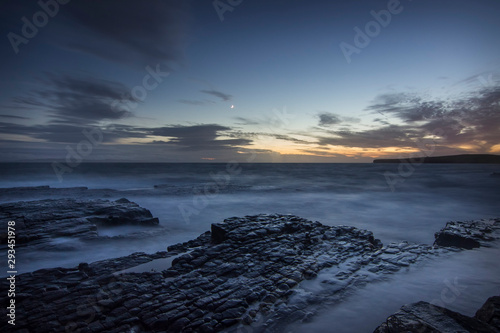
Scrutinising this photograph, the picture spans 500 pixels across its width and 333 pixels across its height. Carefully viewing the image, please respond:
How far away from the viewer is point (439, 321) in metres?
4.05

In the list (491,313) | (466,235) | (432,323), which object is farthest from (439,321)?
(466,235)

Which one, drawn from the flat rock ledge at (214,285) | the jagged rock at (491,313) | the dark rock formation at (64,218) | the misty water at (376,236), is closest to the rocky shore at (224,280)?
the flat rock ledge at (214,285)

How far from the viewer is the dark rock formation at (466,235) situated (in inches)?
349

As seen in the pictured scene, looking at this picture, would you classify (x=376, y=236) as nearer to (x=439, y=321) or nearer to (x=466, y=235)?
(x=466, y=235)

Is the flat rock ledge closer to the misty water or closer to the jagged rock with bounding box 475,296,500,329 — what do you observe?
the misty water

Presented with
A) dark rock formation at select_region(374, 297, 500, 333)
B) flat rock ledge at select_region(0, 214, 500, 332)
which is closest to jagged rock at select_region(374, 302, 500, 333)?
dark rock formation at select_region(374, 297, 500, 333)

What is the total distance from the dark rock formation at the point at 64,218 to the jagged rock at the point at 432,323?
35.2 ft

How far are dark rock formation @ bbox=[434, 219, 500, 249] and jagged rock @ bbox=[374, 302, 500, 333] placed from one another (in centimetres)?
621

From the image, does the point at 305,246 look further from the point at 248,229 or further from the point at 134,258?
the point at 134,258

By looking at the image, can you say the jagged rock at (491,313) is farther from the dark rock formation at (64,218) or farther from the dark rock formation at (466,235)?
the dark rock formation at (64,218)

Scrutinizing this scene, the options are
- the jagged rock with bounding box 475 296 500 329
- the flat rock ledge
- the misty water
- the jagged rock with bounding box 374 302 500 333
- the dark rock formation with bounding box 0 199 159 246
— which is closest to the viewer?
the jagged rock with bounding box 374 302 500 333

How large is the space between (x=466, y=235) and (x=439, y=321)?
7205mm

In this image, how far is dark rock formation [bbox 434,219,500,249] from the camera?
29.1ft

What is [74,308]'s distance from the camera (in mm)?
4785
